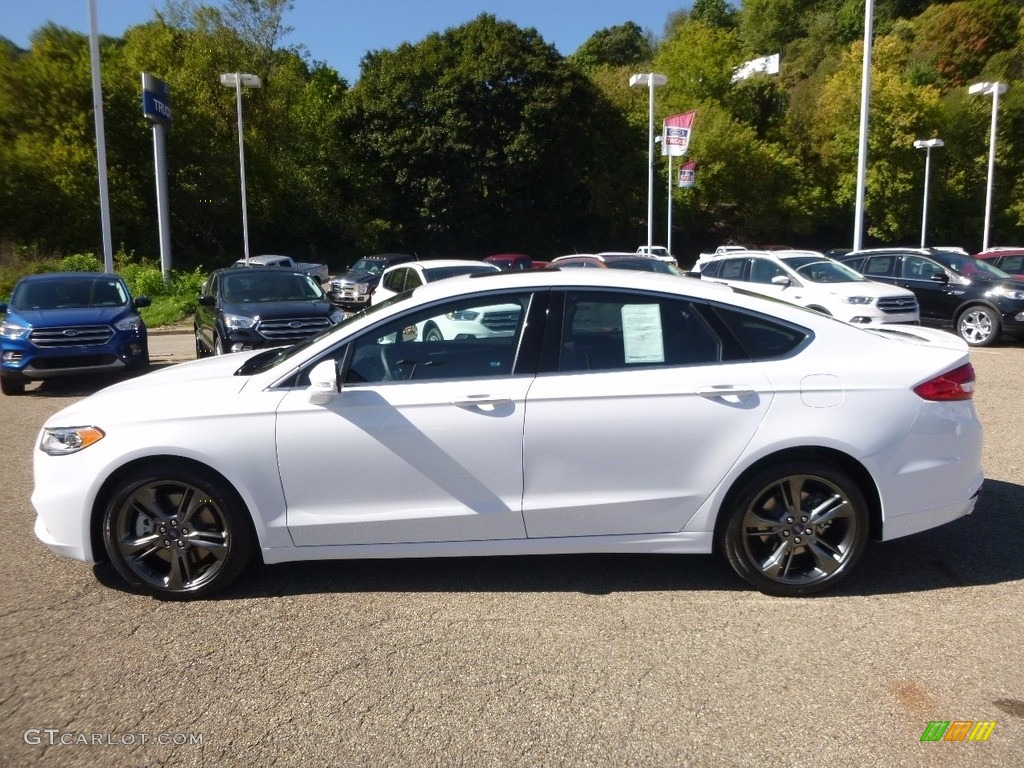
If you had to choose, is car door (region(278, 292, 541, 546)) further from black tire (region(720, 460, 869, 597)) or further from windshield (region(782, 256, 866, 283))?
windshield (region(782, 256, 866, 283))

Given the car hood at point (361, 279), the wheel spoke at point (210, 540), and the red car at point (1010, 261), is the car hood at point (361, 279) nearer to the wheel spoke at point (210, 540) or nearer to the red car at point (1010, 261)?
the red car at point (1010, 261)

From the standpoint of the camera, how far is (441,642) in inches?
165

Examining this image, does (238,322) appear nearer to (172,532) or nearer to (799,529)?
(172,532)

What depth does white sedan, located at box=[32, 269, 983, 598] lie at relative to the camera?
177 inches

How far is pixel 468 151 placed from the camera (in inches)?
1752

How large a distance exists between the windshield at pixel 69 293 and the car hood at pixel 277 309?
186 centimetres

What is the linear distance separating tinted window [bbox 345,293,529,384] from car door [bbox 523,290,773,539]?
0.99ft

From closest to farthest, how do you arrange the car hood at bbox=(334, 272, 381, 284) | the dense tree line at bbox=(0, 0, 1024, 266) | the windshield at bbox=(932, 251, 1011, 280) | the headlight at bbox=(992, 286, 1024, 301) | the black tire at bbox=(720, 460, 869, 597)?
the black tire at bbox=(720, 460, 869, 597) < the headlight at bbox=(992, 286, 1024, 301) < the windshield at bbox=(932, 251, 1011, 280) < the car hood at bbox=(334, 272, 381, 284) < the dense tree line at bbox=(0, 0, 1024, 266)

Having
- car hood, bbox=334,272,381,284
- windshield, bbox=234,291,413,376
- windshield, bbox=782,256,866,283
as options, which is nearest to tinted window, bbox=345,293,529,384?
windshield, bbox=234,291,413,376

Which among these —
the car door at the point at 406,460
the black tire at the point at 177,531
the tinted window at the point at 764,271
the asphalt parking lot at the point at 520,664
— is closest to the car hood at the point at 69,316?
the asphalt parking lot at the point at 520,664

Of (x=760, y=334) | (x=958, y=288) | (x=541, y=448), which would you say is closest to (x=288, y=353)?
(x=541, y=448)

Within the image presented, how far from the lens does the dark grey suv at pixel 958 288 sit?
15898mm

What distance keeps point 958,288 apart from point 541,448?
48.4 feet

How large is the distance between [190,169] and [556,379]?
1596 inches
